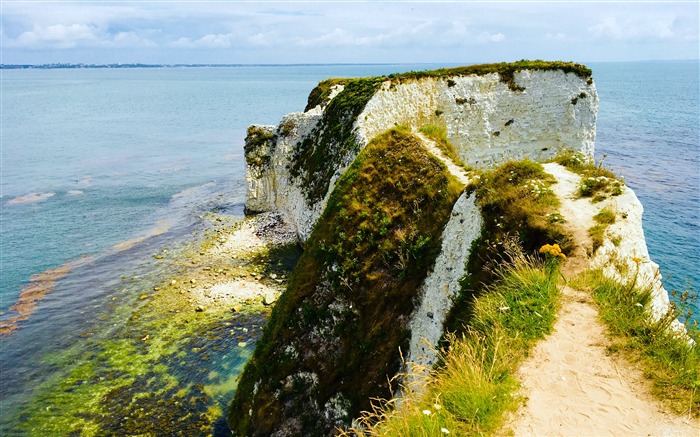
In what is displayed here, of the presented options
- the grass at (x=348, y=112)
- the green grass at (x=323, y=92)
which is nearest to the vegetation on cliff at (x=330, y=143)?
the grass at (x=348, y=112)

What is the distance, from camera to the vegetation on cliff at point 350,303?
17.2 metres

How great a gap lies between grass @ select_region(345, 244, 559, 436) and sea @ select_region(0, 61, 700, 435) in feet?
12.3

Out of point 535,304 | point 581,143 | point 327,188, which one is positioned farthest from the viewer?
point 581,143

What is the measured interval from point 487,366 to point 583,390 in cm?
184

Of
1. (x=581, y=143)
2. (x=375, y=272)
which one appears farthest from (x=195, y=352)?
(x=581, y=143)

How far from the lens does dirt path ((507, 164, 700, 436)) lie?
25.3 ft

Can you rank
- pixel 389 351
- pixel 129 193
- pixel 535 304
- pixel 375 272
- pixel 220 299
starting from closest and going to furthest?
1. pixel 535 304
2. pixel 389 351
3. pixel 375 272
4. pixel 220 299
5. pixel 129 193

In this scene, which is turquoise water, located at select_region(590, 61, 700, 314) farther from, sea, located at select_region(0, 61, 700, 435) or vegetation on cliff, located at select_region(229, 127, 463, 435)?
vegetation on cliff, located at select_region(229, 127, 463, 435)

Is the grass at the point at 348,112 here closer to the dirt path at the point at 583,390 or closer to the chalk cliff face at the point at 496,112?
the chalk cliff face at the point at 496,112

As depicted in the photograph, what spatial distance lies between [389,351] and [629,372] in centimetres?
904

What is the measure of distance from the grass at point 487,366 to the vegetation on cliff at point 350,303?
19.2 feet

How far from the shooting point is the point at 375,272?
754 inches

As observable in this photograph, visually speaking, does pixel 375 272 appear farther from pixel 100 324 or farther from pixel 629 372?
pixel 100 324

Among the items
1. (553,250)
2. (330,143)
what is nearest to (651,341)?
(553,250)
